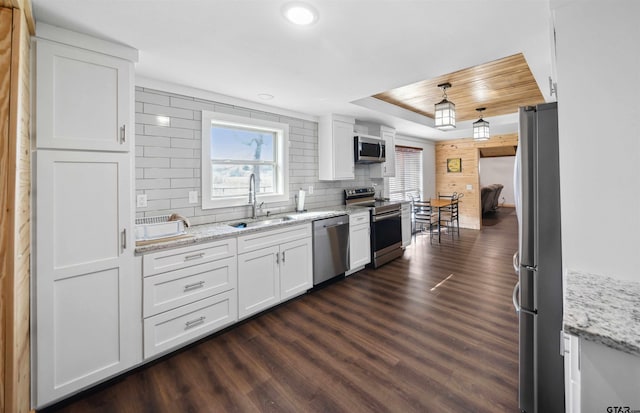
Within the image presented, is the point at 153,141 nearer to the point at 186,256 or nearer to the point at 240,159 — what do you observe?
the point at 240,159

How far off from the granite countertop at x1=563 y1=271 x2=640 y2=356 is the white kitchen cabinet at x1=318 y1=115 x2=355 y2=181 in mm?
2984

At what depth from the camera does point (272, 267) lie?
8.95 feet

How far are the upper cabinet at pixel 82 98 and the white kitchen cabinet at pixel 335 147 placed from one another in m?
2.47

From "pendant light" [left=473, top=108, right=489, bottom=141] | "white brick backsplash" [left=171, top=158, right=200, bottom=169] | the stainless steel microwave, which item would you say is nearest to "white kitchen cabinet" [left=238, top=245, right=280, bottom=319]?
"white brick backsplash" [left=171, top=158, right=200, bottom=169]

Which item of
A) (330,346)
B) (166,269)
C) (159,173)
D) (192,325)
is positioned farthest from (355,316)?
(159,173)

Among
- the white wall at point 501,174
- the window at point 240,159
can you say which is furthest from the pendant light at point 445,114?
the white wall at point 501,174

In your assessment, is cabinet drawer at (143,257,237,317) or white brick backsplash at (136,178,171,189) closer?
cabinet drawer at (143,257,237,317)

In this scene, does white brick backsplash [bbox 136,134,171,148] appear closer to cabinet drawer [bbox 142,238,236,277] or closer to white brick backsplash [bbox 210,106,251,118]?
white brick backsplash [bbox 210,106,251,118]

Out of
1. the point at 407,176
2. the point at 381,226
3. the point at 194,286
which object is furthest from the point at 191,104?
the point at 407,176

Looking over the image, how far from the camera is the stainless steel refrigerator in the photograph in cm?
138

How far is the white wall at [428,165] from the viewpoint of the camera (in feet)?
22.8

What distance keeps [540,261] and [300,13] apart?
1858mm

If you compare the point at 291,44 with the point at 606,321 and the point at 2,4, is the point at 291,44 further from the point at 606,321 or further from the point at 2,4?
the point at 606,321

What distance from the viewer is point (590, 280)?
1154mm
